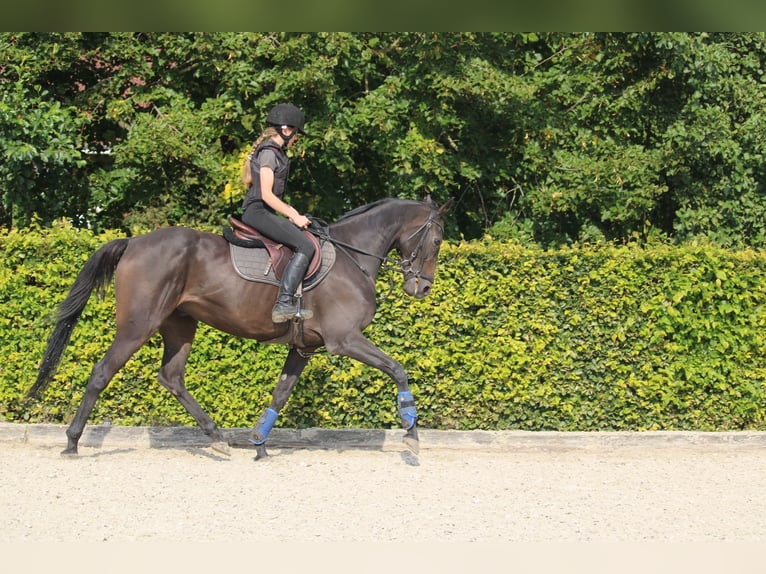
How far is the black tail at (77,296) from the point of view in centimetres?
792

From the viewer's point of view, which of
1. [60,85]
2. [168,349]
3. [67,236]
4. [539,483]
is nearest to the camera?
[539,483]

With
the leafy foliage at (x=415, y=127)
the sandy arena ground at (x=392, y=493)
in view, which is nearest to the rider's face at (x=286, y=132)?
the sandy arena ground at (x=392, y=493)

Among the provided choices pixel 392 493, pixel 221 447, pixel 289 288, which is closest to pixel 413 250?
pixel 289 288

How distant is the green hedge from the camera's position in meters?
9.30

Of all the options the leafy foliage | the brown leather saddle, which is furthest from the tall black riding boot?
the leafy foliage

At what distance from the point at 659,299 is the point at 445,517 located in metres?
4.48

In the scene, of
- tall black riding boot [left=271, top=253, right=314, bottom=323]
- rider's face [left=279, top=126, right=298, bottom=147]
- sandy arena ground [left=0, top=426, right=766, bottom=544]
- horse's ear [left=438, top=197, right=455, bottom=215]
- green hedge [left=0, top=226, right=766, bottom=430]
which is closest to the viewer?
sandy arena ground [left=0, top=426, right=766, bottom=544]

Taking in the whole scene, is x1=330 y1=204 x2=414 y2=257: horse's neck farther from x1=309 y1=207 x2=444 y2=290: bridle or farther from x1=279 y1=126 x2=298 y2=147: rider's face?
x1=279 y1=126 x2=298 y2=147: rider's face

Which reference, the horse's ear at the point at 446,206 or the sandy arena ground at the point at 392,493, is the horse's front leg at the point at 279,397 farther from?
the horse's ear at the point at 446,206

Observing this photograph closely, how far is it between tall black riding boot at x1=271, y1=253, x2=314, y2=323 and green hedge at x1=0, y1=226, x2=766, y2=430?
1.70 metres

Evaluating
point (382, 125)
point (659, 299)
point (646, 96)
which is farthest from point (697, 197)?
point (382, 125)

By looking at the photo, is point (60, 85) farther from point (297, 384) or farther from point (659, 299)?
point (659, 299)

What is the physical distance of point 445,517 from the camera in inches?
256

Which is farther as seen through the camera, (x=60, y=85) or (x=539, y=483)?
(x=60, y=85)
